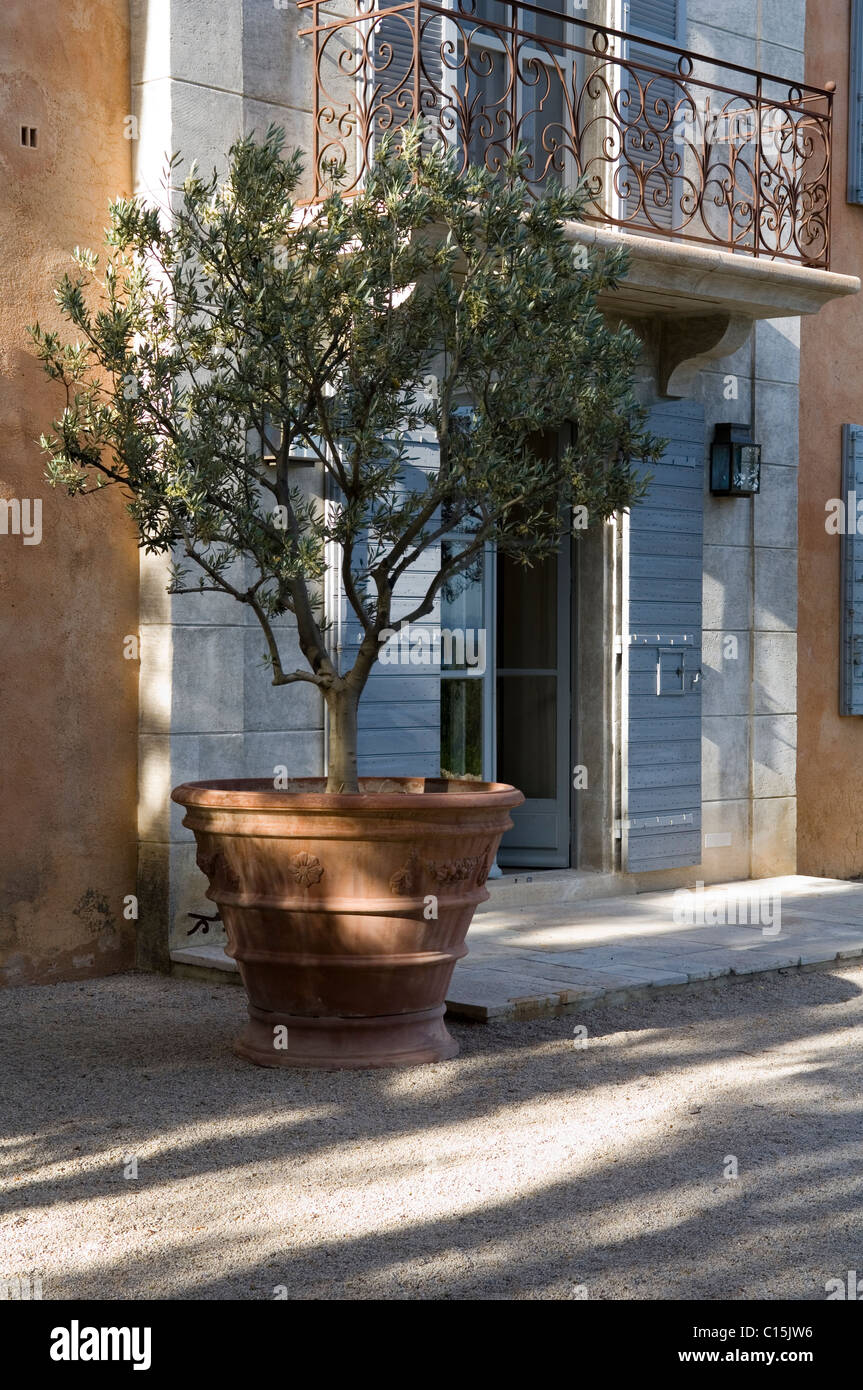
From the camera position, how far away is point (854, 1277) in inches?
140

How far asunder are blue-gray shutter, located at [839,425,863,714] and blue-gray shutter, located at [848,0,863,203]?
145 cm

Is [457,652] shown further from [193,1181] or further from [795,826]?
[193,1181]

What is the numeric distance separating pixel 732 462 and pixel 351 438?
14.4 feet

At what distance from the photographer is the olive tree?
517cm

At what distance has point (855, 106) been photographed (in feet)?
33.8

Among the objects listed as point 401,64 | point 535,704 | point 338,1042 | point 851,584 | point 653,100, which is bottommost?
point 338,1042

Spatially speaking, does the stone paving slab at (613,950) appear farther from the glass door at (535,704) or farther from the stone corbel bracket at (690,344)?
the stone corbel bracket at (690,344)

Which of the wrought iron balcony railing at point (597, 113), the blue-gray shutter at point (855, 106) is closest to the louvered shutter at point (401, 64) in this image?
the wrought iron balcony railing at point (597, 113)

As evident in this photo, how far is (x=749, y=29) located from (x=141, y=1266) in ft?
26.9

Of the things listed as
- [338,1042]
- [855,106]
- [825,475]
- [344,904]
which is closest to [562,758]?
[825,475]

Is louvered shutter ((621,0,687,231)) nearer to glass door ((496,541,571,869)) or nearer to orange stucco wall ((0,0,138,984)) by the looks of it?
glass door ((496,541,571,869))

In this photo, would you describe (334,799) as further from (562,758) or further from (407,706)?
(562,758)
